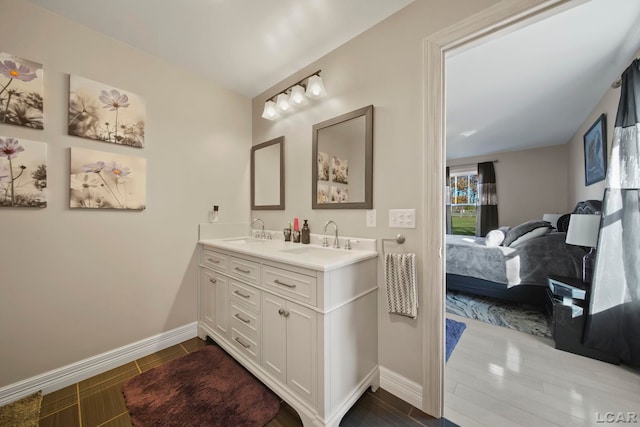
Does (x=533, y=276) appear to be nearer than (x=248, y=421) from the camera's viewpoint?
No

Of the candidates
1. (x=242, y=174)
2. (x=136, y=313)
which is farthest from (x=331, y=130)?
(x=136, y=313)

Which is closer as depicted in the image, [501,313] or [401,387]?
[401,387]

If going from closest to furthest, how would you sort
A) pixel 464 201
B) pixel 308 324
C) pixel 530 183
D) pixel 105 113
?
pixel 308 324
pixel 105 113
pixel 530 183
pixel 464 201

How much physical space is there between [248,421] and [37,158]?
2100 mm

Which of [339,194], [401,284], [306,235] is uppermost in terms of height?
[339,194]

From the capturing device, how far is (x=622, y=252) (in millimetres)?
1684

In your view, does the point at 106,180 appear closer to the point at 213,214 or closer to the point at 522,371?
the point at 213,214

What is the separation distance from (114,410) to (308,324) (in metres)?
1.31

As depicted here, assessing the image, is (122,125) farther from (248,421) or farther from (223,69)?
(248,421)

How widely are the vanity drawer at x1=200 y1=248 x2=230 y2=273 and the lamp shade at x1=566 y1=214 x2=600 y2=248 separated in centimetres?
296

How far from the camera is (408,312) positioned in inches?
55.2

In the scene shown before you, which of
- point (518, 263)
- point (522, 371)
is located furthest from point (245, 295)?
point (518, 263)

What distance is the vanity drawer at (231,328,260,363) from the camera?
5.16 ft

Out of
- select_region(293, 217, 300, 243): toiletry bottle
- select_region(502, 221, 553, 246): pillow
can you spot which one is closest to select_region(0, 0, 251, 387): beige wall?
select_region(293, 217, 300, 243): toiletry bottle
